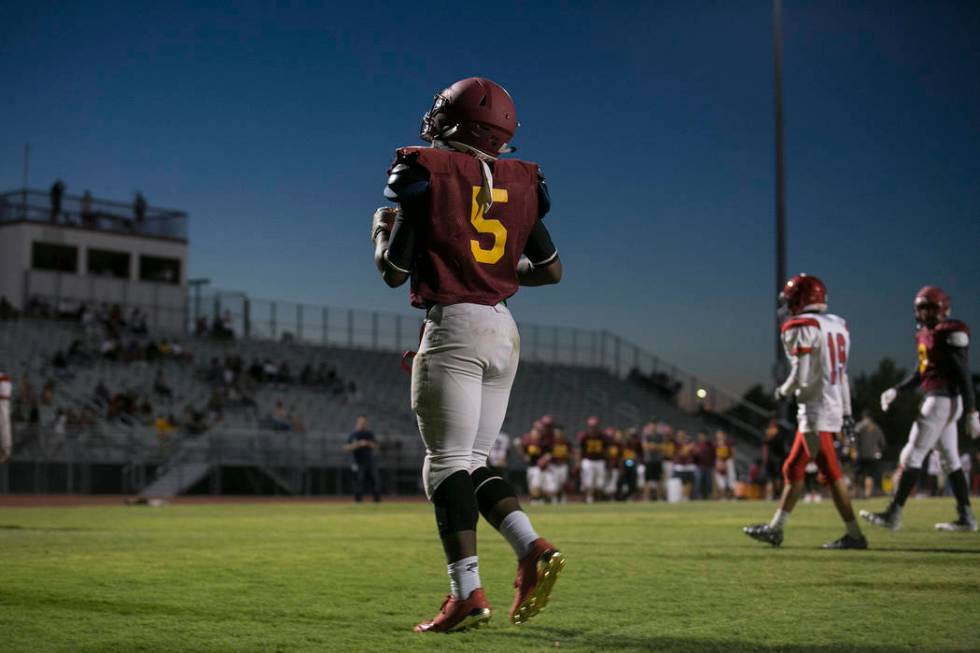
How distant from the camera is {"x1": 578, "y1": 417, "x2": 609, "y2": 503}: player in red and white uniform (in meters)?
32.8

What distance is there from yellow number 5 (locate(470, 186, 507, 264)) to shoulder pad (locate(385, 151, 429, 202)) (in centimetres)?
25

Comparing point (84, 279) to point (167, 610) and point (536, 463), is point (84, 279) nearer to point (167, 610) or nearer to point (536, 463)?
point (536, 463)

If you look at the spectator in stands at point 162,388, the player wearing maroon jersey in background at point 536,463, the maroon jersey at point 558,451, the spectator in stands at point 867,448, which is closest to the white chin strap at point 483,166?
the player wearing maroon jersey in background at point 536,463

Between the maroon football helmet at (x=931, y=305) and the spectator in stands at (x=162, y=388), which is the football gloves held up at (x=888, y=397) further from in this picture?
the spectator in stands at (x=162, y=388)

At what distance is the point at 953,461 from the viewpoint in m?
12.5

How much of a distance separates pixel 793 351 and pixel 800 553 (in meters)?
1.77

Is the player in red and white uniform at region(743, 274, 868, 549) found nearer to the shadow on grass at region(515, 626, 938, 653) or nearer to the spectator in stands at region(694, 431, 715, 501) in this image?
the shadow on grass at region(515, 626, 938, 653)

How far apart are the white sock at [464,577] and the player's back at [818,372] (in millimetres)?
6038

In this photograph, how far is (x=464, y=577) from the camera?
5184 mm

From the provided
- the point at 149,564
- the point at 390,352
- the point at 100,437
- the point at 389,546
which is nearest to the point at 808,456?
the point at 389,546

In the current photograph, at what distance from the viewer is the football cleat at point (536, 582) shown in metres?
5.12

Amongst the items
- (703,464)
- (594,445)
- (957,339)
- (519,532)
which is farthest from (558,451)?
(519,532)

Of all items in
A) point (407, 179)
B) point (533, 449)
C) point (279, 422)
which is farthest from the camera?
point (279, 422)

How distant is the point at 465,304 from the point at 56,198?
4522 cm
